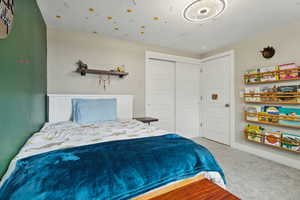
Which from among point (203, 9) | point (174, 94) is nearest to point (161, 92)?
point (174, 94)

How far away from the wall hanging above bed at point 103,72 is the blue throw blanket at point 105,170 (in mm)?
1723

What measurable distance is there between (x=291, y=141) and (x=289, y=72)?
3.45 feet

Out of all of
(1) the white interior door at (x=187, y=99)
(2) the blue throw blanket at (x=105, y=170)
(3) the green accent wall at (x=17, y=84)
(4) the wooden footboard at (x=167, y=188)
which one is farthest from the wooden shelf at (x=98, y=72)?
(4) the wooden footboard at (x=167, y=188)

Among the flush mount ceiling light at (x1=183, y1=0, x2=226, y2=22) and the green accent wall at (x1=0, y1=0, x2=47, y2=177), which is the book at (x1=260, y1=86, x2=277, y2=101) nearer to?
the flush mount ceiling light at (x1=183, y1=0, x2=226, y2=22)

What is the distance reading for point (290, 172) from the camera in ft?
6.36

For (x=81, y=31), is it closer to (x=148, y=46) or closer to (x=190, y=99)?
(x=148, y=46)

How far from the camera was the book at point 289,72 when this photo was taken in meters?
2.01

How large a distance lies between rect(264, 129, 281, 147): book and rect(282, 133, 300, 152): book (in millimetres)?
66

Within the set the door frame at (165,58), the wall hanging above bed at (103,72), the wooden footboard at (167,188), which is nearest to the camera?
the wooden footboard at (167,188)

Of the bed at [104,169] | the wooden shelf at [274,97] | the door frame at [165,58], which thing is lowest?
the bed at [104,169]

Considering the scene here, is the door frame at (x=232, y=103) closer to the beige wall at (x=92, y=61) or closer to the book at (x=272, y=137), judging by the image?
the book at (x=272, y=137)

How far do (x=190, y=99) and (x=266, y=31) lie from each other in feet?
6.52

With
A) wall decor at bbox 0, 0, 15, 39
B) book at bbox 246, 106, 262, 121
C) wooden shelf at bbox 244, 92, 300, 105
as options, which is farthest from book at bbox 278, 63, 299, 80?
wall decor at bbox 0, 0, 15, 39

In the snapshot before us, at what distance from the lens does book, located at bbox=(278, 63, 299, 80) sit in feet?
6.60
